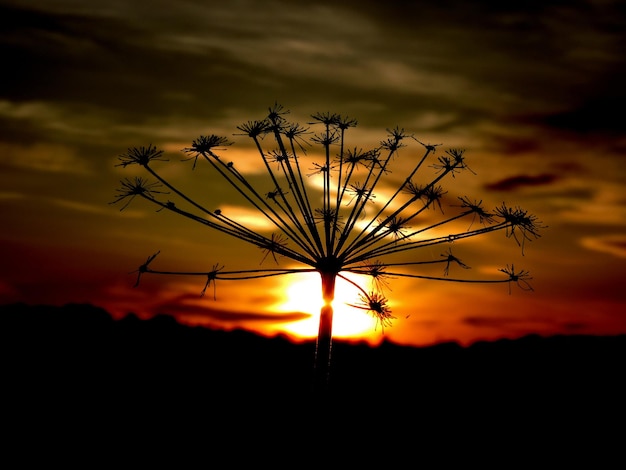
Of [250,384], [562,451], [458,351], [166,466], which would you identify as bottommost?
[166,466]

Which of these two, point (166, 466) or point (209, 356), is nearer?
point (166, 466)

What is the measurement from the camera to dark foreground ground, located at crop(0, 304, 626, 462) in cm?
2436

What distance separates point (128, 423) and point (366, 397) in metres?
9.44

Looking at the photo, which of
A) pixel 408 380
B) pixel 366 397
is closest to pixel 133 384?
pixel 366 397

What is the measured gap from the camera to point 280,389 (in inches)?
1176

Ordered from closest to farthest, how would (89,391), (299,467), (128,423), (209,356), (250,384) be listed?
(299,467) < (128,423) < (89,391) < (250,384) < (209,356)

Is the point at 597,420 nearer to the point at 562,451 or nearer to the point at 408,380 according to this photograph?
the point at 562,451

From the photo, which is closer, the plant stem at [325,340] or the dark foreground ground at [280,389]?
the plant stem at [325,340]

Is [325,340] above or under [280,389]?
under

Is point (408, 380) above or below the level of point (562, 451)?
above

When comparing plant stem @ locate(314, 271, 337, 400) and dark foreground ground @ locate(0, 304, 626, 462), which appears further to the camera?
dark foreground ground @ locate(0, 304, 626, 462)

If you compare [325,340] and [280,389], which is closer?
[325,340]

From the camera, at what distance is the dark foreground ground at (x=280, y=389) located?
24.4 metres

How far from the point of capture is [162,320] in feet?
121
